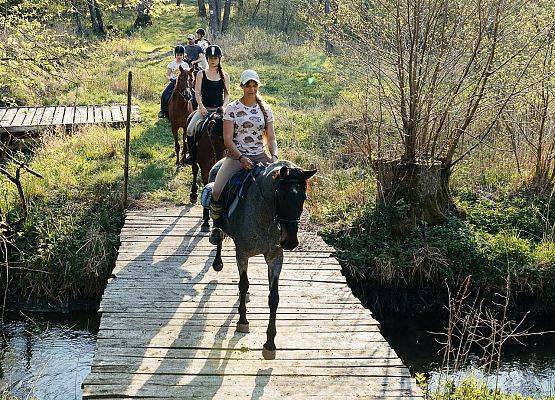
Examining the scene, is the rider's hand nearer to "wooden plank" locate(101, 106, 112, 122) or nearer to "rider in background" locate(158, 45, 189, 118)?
"rider in background" locate(158, 45, 189, 118)

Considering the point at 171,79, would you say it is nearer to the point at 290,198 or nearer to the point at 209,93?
the point at 209,93

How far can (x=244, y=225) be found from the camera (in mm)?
6340

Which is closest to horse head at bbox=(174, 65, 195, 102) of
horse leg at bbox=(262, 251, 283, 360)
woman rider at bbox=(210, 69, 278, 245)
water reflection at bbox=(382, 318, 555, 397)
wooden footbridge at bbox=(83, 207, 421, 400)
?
wooden footbridge at bbox=(83, 207, 421, 400)

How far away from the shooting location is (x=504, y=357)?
9031mm

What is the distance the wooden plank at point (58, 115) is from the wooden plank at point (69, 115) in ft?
0.29

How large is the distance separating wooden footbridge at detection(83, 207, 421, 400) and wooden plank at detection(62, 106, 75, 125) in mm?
8225

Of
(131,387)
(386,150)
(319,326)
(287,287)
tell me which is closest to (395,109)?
(386,150)

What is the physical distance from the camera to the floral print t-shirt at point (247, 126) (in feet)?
22.3

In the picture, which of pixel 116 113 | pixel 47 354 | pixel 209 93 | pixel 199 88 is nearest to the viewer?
pixel 47 354

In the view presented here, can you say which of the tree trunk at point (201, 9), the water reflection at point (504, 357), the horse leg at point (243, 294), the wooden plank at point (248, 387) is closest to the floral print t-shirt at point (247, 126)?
the horse leg at point (243, 294)

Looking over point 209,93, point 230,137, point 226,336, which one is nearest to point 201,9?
point 209,93

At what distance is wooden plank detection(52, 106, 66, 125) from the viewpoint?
16375 millimetres

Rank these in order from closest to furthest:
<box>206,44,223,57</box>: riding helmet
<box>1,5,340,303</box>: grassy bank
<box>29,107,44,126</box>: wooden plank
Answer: <box>206,44,223,57</box>: riding helmet
<box>1,5,340,303</box>: grassy bank
<box>29,107,44,126</box>: wooden plank

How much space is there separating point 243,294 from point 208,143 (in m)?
3.83
